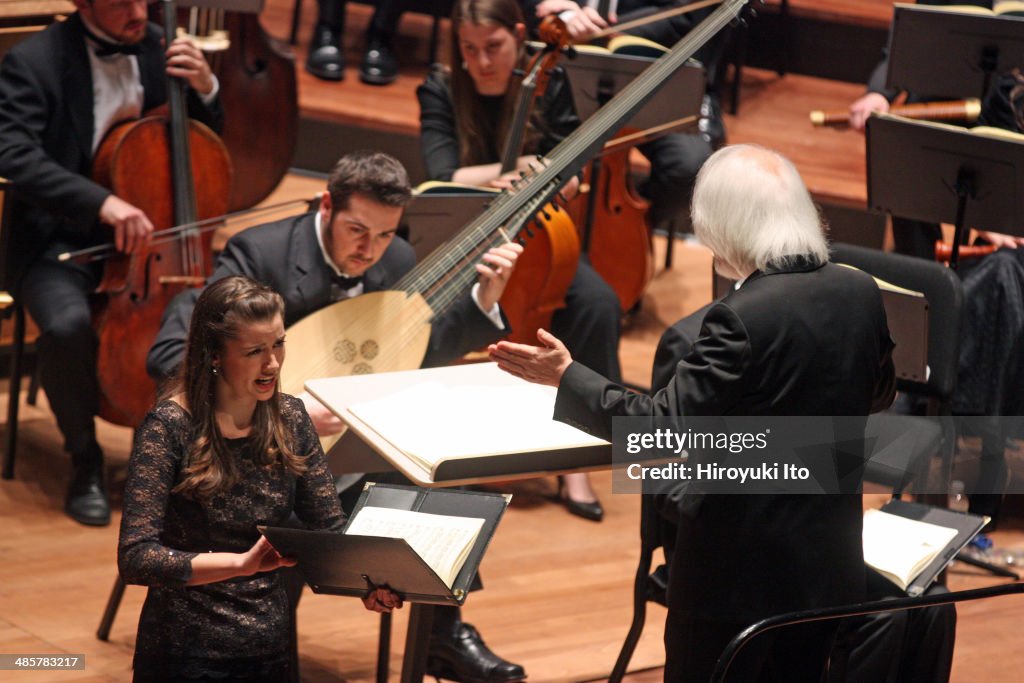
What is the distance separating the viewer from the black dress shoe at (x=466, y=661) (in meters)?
2.86

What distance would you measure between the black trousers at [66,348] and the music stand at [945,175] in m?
2.03

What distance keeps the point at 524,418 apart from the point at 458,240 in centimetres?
64

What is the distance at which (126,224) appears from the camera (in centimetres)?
344

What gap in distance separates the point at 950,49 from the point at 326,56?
9.58 ft

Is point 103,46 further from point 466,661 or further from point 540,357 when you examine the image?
point 540,357

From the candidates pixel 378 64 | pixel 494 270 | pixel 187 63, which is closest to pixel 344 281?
pixel 494 270

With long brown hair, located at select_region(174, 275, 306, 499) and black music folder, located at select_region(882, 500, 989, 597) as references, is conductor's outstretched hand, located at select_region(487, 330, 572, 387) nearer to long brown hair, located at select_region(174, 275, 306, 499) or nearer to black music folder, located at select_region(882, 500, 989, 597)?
long brown hair, located at select_region(174, 275, 306, 499)

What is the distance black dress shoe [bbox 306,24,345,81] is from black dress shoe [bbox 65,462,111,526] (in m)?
2.77

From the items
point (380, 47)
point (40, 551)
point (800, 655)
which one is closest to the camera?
point (800, 655)

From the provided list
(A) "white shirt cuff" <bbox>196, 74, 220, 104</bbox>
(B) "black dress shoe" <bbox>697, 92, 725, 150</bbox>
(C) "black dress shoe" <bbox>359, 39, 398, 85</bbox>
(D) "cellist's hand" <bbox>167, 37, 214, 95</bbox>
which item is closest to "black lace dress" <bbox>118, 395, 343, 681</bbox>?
(D) "cellist's hand" <bbox>167, 37, 214, 95</bbox>

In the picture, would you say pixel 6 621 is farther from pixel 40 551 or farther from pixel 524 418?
pixel 524 418

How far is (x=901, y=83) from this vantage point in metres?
3.98

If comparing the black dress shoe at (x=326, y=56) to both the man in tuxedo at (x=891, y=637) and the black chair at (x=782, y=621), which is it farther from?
the black chair at (x=782, y=621)

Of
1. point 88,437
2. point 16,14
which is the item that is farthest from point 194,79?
point 88,437
